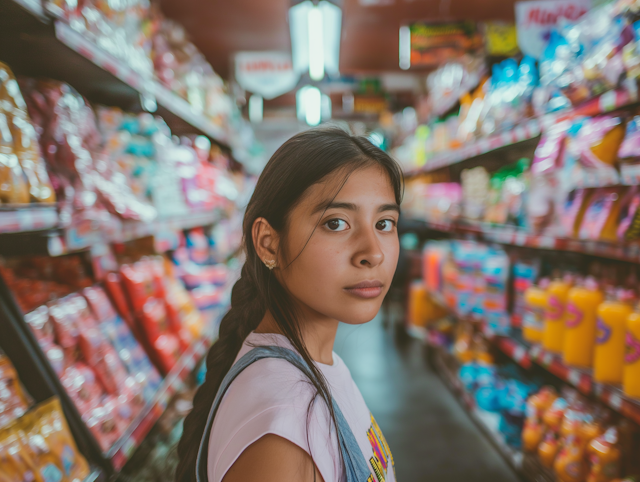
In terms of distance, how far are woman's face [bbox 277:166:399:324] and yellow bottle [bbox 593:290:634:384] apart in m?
1.18

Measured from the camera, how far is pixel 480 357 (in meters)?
2.91

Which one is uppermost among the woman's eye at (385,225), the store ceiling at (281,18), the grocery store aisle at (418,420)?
the store ceiling at (281,18)

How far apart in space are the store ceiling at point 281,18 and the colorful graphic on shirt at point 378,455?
10.6ft

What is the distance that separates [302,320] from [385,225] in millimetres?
269

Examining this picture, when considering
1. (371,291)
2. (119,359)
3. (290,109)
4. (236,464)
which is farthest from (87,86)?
(290,109)

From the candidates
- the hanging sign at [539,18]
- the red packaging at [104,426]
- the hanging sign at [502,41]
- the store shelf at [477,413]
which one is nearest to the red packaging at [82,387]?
the red packaging at [104,426]

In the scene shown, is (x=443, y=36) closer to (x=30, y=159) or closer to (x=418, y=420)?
(x=418, y=420)

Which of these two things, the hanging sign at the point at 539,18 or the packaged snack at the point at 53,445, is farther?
the hanging sign at the point at 539,18

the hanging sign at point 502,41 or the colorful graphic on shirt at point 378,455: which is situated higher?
the hanging sign at point 502,41

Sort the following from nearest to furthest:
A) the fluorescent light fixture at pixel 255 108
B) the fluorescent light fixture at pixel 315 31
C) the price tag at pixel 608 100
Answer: the price tag at pixel 608 100 < the fluorescent light fixture at pixel 315 31 < the fluorescent light fixture at pixel 255 108

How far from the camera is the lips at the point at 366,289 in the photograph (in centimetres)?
75

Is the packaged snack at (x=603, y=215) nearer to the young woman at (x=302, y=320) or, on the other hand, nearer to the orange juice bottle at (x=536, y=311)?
the orange juice bottle at (x=536, y=311)

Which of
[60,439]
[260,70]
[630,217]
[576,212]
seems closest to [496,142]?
[576,212]

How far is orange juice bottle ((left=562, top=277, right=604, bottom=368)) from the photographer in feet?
5.31
